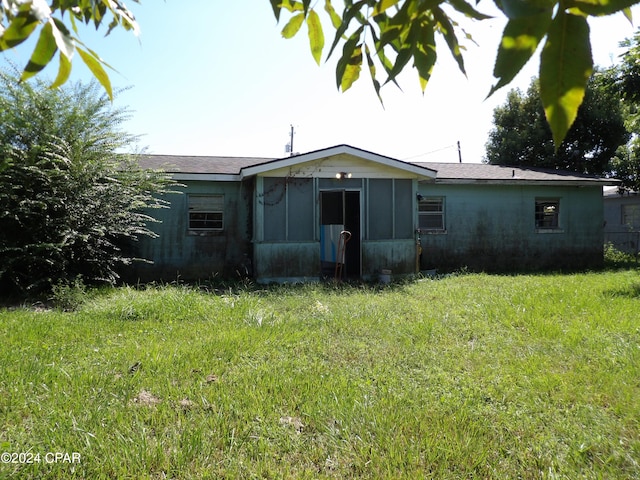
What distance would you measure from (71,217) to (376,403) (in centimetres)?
654

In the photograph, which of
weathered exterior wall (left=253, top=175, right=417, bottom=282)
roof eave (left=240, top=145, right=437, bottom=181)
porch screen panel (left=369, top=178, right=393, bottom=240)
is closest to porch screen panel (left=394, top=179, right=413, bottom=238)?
weathered exterior wall (left=253, top=175, right=417, bottom=282)

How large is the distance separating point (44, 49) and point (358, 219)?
9858mm

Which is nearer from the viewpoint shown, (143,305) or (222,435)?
(222,435)

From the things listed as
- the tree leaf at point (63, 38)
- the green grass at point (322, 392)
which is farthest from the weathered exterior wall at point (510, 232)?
the tree leaf at point (63, 38)

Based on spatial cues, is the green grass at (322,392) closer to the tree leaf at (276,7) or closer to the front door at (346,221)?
the tree leaf at (276,7)

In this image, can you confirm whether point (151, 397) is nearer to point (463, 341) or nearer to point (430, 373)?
point (430, 373)

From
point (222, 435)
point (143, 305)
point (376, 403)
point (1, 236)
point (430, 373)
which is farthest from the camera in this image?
point (1, 236)

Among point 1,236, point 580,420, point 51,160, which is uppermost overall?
point 51,160

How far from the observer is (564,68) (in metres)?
0.62

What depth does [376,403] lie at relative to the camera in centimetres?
289

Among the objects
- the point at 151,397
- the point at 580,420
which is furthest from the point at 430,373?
the point at 151,397

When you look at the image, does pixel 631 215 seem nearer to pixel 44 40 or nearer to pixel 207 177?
pixel 207 177

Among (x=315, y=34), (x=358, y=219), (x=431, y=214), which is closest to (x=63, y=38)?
(x=315, y=34)

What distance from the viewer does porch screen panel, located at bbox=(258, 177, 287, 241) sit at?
29.6 feet
